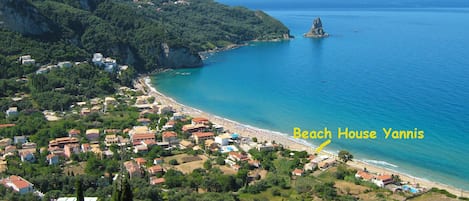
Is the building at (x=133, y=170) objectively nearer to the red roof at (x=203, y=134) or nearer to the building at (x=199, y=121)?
the red roof at (x=203, y=134)

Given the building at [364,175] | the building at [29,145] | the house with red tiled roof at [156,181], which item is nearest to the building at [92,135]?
the building at [29,145]

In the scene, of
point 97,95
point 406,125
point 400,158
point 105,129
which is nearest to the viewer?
point 400,158

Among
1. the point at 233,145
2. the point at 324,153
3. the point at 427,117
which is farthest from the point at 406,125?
the point at 233,145

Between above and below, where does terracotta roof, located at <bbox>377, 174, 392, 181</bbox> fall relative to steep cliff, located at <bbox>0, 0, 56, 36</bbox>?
below

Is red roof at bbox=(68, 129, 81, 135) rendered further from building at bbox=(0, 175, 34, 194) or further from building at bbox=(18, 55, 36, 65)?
building at bbox=(18, 55, 36, 65)

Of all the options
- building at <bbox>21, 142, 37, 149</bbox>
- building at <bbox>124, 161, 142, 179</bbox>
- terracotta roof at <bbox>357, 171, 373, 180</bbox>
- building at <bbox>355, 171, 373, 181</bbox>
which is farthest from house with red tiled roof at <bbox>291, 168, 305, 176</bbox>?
building at <bbox>21, 142, 37, 149</bbox>

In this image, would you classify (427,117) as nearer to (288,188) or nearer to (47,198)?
(288,188)
